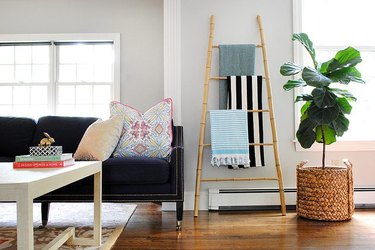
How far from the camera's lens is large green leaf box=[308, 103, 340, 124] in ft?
9.47

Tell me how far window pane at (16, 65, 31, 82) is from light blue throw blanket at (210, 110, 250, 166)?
247 centimetres

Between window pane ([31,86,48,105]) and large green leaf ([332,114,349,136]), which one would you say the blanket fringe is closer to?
large green leaf ([332,114,349,136])

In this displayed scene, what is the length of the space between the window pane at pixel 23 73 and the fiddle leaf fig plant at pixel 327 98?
305cm

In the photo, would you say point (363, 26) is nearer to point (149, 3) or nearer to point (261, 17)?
point (261, 17)

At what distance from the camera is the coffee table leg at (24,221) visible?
1.24 m

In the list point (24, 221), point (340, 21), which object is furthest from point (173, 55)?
point (24, 221)

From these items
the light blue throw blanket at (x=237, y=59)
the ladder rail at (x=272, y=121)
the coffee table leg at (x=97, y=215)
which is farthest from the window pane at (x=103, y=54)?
the coffee table leg at (x=97, y=215)

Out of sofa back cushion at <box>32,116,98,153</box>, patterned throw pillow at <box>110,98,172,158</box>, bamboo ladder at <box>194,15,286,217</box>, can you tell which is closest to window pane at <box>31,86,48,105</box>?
sofa back cushion at <box>32,116,98,153</box>

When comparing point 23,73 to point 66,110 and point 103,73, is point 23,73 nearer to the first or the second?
point 66,110

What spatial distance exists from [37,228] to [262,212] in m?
1.92

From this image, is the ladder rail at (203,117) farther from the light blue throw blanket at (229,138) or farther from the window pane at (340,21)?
the window pane at (340,21)

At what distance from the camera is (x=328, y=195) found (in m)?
2.98

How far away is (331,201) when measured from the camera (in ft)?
9.75

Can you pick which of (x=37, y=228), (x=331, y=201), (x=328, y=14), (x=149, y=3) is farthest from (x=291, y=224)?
(x=149, y=3)
